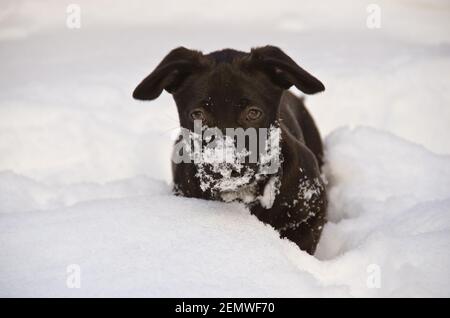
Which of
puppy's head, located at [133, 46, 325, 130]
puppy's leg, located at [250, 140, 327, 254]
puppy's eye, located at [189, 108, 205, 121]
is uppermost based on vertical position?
puppy's head, located at [133, 46, 325, 130]

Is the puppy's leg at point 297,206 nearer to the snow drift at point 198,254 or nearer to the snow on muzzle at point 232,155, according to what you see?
the snow on muzzle at point 232,155

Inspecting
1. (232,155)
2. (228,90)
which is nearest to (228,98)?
(228,90)

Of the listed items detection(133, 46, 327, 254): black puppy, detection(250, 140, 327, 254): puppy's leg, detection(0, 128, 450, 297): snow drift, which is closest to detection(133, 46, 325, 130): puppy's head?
detection(133, 46, 327, 254): black puppy

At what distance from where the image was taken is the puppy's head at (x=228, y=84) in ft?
9.89

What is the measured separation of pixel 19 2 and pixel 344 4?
4.80 metres

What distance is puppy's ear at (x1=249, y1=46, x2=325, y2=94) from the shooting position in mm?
3070

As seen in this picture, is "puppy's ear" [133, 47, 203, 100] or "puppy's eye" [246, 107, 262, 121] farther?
"puppy's ear" [133, 47, 203, 100]

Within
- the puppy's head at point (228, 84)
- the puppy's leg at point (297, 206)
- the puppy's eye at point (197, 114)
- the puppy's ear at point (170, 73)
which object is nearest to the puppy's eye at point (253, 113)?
the puppy's head at point (228, 84)

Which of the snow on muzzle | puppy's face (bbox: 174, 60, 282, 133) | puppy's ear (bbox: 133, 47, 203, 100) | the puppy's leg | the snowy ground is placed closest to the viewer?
the snowy ground

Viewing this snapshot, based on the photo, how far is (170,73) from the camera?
324 centimetres

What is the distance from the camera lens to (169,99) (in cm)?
615

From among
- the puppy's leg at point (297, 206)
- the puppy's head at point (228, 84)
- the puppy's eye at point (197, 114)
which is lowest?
the puppy's leg at point (297, 206)

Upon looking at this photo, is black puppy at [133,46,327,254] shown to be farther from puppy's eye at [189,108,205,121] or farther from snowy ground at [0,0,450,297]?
snowy ground at [0,0,450,297]
